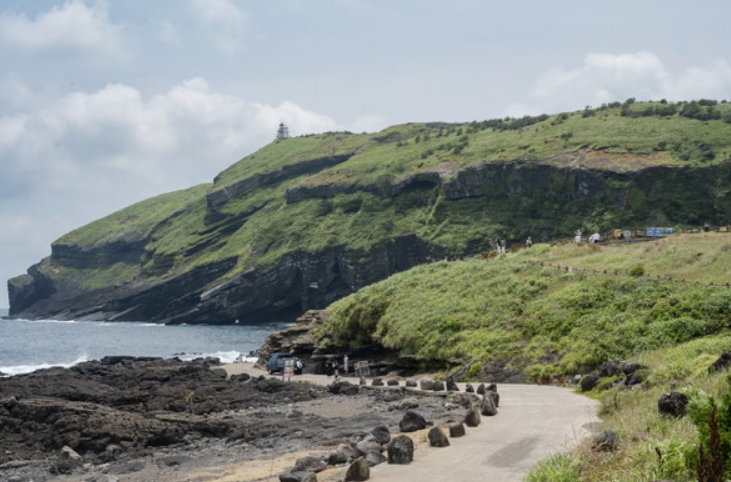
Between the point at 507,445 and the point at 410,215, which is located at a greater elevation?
the point at 410,215

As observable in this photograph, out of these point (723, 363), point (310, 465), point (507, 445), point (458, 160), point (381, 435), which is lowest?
point (507, 445)

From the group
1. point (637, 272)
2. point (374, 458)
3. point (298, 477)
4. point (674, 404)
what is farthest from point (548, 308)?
point (298, 477)

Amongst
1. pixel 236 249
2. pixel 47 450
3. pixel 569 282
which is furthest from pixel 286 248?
pixel 47 450

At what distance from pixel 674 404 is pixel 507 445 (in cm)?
451

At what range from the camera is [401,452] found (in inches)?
758

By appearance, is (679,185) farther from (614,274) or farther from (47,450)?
(47,450)

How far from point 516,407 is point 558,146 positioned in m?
122

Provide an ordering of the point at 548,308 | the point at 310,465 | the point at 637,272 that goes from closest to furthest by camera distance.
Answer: the point at 310,465
the point at 637,272
the point at 548,308

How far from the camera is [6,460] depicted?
3048cm

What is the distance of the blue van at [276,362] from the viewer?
5906 cm

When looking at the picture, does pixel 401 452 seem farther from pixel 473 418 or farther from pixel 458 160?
pixel 458 160

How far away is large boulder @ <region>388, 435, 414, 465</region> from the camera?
1922 cm

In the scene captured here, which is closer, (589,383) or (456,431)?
(456,431)

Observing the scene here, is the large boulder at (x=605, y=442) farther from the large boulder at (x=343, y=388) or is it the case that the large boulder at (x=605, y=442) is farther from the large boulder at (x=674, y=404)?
the large boulder at (x=343, y=388)
